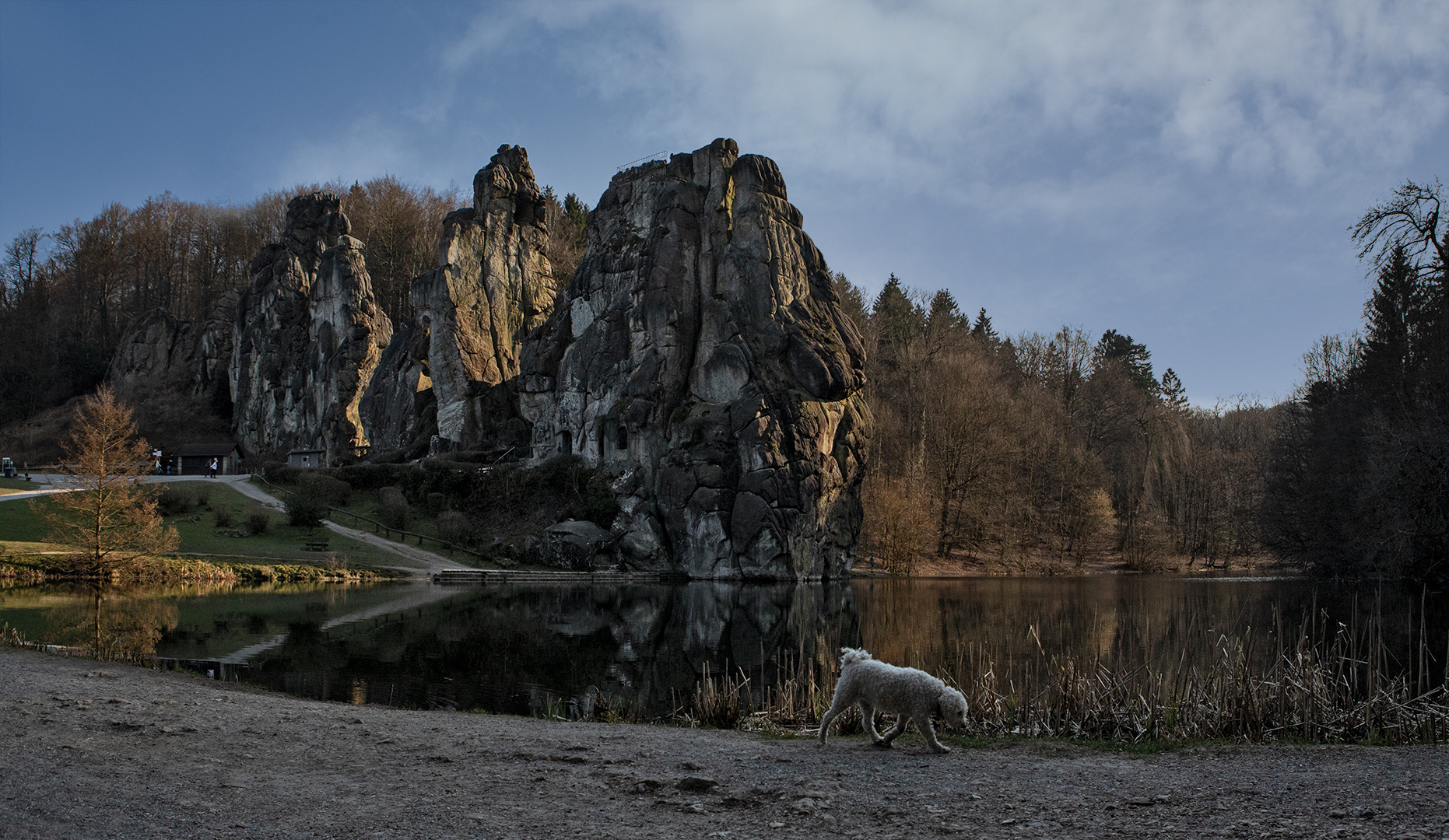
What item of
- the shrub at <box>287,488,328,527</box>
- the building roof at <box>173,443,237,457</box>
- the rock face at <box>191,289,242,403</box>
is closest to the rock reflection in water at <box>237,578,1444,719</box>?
the shrub at <box>287,488,328,527</box>

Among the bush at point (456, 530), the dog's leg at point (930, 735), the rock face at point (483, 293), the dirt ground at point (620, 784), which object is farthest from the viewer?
the rock face at point (483, 293)

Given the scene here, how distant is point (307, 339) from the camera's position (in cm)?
8238

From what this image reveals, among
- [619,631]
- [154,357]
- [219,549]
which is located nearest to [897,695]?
[619,631]

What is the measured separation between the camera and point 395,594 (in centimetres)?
3675

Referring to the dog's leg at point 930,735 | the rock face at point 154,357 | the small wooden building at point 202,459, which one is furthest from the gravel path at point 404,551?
the rock face at point 154,357

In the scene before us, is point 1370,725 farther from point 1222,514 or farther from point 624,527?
point 1222,514

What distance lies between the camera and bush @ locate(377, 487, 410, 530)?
5322 centimetres

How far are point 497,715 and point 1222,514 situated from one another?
217 ft

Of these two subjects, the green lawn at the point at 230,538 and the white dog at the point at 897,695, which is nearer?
the white dog at the point at 897,695

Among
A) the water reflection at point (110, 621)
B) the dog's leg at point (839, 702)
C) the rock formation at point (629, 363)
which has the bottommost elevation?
the water reflection at point (110, 621)

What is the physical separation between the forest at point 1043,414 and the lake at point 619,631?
5.73 meters

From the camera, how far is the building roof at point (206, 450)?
74250mm

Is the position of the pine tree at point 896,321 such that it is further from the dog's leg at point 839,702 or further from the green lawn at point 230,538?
the dog's leg at point 839,702

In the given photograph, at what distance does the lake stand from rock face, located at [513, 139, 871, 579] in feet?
33.2
